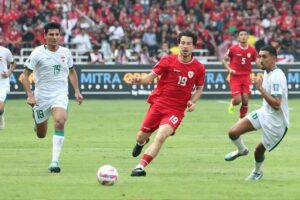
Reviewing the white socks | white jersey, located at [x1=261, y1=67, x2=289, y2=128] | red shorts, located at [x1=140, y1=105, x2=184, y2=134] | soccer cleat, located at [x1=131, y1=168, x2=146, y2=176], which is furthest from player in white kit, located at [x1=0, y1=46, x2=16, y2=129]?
white jersey, located at [x1=261, y1=67, x2=289, y2=128]

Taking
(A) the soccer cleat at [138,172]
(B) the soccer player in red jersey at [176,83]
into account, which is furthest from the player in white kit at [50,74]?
(A) the soccer cleat at [138,172]

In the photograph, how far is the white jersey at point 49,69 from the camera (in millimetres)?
16859

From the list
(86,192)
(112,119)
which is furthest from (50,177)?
(112,119)

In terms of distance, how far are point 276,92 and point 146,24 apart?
98.4 feet

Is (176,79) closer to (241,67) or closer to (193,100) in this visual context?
(193,100)

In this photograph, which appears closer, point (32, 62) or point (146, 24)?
point (32, 62)

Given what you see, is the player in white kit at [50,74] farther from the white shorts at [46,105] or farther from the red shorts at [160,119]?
the red shorts at [160,119]

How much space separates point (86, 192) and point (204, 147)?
782cm

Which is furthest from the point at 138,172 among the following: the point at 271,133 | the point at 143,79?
the point at 271,133

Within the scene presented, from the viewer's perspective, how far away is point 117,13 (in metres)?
44.9

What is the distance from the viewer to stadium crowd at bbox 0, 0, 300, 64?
41.9m

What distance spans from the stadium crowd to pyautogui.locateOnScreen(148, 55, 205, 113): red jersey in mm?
23673

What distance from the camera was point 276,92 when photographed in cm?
1469

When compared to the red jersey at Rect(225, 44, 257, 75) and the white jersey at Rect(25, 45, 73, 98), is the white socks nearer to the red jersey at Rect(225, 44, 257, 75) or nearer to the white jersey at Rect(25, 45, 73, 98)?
the white jersey at Rect(25, 45, 73, 98)
